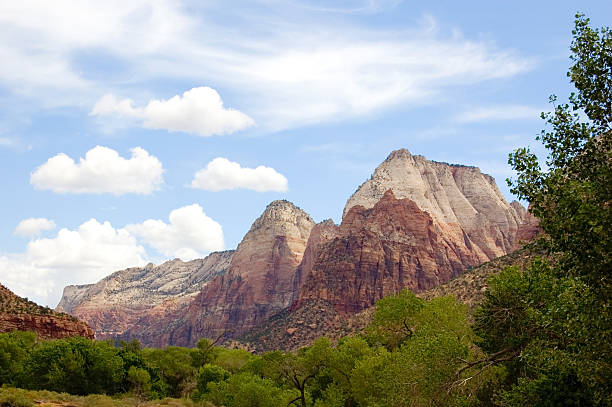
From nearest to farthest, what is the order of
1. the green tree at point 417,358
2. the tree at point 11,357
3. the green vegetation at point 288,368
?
the green tree at point 417,358 < the green vegetation at point 288,368 < the tree at point 11,357

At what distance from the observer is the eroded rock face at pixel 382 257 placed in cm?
14288

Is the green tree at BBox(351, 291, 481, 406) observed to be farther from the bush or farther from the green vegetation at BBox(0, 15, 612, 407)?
the bush

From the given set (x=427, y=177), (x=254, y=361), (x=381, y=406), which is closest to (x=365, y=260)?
(x=427, y=177)

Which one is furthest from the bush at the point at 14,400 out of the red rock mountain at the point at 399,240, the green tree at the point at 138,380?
the red rock mountain at the point at 399,240

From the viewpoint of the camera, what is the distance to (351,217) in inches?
6427

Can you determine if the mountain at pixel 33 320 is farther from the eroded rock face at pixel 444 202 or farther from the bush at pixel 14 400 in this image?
the eroded rock face at pixel 444 202

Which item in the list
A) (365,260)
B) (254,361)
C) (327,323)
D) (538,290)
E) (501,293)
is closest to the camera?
(538,290)

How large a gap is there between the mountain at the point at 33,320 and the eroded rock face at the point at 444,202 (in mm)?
101716

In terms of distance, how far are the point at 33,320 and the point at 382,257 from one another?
9528 cm

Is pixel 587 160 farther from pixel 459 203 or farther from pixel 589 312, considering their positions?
pixel 459 203

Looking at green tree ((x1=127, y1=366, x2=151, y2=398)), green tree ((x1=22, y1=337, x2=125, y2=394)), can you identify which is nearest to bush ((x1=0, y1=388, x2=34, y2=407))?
green tree ((x1=22, y1=337, x2=125, y2=394))

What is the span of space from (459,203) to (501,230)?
16935mm

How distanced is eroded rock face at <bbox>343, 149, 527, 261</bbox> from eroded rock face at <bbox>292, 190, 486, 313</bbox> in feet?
24.6

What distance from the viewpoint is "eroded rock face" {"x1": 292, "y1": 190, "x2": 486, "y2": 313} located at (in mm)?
142875
